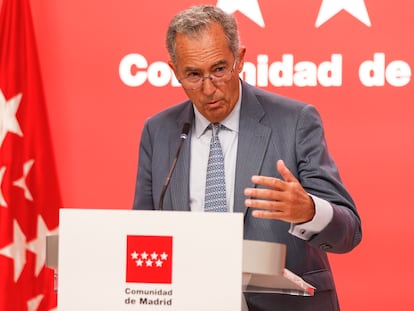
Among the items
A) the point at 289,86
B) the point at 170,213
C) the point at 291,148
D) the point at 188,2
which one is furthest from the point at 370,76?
the point at 170,213

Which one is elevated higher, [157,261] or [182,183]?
[182,183]

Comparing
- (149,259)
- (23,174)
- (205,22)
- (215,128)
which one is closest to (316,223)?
(149,259)

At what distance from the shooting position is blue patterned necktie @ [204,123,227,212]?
248 centimetres

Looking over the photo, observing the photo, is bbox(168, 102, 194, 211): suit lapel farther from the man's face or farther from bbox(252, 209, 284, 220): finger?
bbox(252, 209, 284, 220): finger

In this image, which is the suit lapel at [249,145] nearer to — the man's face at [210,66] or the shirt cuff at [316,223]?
→ the man's face at [210,66]

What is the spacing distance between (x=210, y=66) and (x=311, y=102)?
1.52 m

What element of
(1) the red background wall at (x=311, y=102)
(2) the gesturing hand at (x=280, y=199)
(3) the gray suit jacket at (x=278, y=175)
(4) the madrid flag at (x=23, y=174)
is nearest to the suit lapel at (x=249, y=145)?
(3) the gray suit jacket at (x=278, y=175)

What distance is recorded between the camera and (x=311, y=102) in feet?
12.9

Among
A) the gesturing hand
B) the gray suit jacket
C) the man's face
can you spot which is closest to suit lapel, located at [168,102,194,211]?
the gray suit jacket

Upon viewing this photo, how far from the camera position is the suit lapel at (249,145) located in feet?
8.02

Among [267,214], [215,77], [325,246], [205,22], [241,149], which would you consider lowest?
[325,246]

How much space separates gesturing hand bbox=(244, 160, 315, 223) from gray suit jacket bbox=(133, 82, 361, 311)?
0.30 m

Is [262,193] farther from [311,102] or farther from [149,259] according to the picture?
[311,102]

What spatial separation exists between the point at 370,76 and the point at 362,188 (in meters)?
0.57
